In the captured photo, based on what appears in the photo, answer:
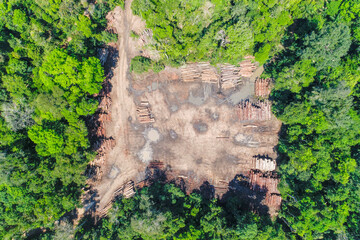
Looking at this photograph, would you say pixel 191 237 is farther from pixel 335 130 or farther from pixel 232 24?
pixel 232 24

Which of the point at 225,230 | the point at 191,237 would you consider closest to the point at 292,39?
the point at 225,230

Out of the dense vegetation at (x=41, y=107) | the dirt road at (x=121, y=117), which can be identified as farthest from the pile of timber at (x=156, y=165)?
the dense vegetation at (x=41, y=107)

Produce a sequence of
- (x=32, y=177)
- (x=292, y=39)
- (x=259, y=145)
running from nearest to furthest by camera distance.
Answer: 1. (x=32, y=177)
2. (x=292, y=39)
3. (x=259, y=145)

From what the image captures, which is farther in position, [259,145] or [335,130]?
[259,145]

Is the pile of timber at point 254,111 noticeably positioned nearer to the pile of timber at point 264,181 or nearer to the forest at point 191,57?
the forest at point 191,57

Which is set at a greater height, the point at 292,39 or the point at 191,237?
the point at 292,39

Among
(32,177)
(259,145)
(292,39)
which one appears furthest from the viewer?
(259,145)

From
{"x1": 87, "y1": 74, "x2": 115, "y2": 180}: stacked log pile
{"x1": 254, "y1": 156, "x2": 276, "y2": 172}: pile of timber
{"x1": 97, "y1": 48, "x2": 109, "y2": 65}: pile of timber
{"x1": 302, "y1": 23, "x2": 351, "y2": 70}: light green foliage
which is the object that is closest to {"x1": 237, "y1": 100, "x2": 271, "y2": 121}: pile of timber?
{"x1": 254, "y1": 156, "x2": 276, "y2": 172}: pile of timber
